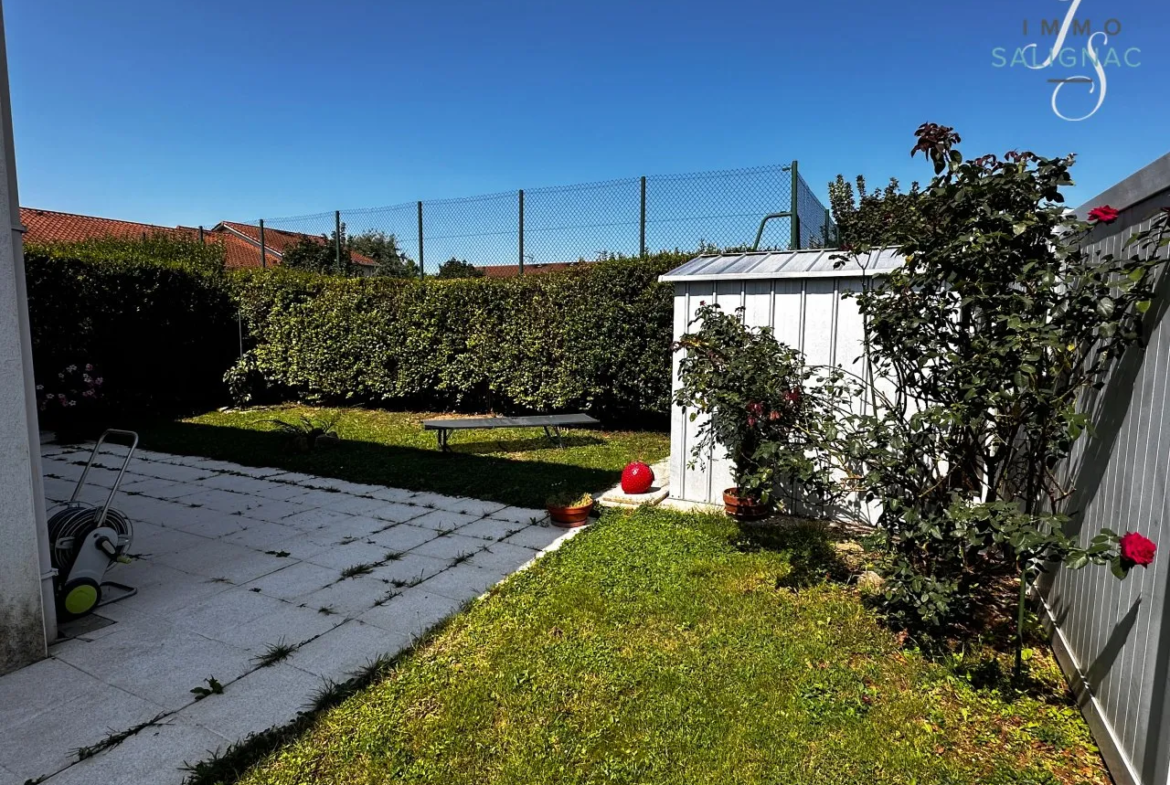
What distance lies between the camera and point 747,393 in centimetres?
387

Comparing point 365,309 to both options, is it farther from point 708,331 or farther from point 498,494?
→ point 708,331

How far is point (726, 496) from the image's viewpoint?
14.9ft

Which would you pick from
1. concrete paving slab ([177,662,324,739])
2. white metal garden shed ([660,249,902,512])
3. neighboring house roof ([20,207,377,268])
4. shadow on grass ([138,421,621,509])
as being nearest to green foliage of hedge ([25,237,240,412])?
neighboring house roof ([20,207,377,268])

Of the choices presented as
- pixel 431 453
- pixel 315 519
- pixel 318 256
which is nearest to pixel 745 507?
pixel 315 519

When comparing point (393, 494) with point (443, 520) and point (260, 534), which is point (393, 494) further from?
point (260, 534)

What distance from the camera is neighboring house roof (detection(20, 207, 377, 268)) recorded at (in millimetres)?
14016

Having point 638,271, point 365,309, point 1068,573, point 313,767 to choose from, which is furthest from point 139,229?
point 1068,573

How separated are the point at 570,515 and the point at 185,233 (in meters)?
14.6

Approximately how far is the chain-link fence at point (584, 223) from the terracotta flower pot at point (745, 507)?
16.4ft

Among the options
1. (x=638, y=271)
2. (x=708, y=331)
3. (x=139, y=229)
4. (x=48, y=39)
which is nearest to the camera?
(x=708, y=331)

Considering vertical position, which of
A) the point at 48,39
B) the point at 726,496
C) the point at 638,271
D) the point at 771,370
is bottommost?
the point at 726,496

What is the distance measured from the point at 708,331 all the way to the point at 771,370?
2.03 ft

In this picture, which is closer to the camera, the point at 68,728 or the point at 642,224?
the point at 68,728

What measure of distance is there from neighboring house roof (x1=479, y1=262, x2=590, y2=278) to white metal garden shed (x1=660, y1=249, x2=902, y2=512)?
462 centimetres
